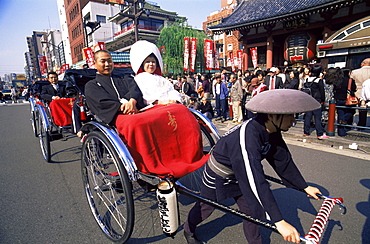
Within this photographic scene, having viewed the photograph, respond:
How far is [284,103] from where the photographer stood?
51.8 inches

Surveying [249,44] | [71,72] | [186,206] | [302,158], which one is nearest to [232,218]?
[186,206]

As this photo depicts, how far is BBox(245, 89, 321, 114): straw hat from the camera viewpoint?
4.22 ft

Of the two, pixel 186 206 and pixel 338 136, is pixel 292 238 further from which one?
pixel 338 136

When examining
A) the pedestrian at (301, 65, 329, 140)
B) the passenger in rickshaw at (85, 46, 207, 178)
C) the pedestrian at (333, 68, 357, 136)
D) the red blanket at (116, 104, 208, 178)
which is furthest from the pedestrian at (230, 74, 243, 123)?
the red blanket at (116, 104, 208, 178)

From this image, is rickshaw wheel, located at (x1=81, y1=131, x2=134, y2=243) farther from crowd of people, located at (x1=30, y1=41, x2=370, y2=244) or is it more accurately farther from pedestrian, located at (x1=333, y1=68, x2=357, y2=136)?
pedestrian, located at (x1=333, y1=68, x2=357, y2=136)

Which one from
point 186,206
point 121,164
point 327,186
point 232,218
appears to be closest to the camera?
point 121,164

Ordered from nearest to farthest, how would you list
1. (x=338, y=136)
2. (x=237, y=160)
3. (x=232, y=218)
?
(x=237, y=160) → (x=232, y=218) → (x=338, y=136)

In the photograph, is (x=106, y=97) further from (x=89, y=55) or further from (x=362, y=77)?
(x=89, y=55)

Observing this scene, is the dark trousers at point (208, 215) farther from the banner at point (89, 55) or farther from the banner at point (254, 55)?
the banner at point (89, 55)

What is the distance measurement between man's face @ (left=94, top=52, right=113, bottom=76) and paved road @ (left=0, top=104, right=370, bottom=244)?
5.33 feet

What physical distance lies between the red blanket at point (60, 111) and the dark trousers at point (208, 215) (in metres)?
3.41

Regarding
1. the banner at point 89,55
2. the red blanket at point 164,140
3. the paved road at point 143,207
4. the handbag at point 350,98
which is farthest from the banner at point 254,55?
the red blanket at point 164,140

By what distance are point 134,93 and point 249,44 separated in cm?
1390

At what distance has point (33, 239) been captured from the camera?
213cm
